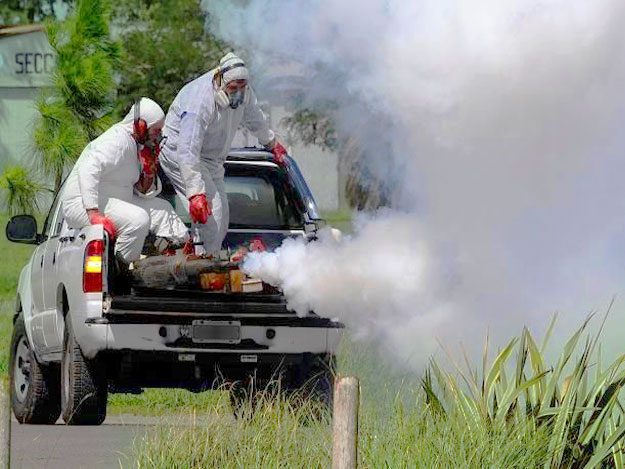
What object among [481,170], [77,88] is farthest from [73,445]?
[77,88]

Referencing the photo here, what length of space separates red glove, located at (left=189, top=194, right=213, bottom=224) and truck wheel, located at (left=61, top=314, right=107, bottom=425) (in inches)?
45.3

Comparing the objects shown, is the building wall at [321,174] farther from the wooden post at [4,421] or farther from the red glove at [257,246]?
the wooden post at [4,421]

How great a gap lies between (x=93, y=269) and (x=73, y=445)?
1.19m

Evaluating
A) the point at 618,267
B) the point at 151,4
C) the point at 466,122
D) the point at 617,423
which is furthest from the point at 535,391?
the point at 151,4

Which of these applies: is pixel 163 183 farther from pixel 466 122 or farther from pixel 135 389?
pixel 466 122

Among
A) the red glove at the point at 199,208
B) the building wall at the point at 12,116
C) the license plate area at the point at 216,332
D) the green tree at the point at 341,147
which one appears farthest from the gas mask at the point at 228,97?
the building wall at the point at 12,116

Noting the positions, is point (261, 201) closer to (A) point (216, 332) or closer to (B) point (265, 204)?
(B) point (265, 204)

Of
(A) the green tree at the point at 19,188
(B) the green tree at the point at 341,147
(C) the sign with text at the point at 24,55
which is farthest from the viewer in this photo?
(C) the sign with text at the point at 24,55

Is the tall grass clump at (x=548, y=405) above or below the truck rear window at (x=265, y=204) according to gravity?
below

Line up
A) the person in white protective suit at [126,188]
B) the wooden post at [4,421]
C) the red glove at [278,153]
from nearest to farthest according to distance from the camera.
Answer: the wooden post at [4,421]
the person in white protective suit at [126,188]
the red glove at [278,153]

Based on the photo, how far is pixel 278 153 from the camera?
1242 cm

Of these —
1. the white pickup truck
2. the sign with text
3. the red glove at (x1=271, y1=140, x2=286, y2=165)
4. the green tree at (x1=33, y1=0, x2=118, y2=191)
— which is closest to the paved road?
the white pickup truck

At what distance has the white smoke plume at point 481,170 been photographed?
33.5 feet

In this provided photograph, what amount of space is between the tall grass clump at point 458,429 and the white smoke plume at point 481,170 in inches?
45.5
